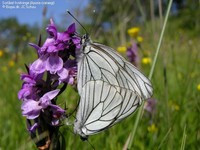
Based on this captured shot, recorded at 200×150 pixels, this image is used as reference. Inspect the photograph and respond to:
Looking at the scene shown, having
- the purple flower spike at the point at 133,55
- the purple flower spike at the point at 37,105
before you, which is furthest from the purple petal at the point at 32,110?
the purple flower spike at the point at 133,55

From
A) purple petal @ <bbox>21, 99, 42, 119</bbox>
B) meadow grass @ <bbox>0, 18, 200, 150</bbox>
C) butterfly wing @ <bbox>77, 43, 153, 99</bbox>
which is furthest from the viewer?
meadow grass @ <bbox>0, 18, 200, 150</bbox>

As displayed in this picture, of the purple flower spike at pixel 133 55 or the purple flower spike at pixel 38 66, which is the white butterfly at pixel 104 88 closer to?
the purple flower spike at pixel 38 66

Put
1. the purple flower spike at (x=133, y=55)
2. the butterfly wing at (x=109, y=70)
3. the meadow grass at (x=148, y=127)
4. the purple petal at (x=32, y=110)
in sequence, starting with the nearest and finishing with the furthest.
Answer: the purple petal at (x=32, y=110) < the butterfly wing at (x=109, y=70) < the meadow grass at (x=148, y=127) < the purple flower spike at (x=133, y=55)

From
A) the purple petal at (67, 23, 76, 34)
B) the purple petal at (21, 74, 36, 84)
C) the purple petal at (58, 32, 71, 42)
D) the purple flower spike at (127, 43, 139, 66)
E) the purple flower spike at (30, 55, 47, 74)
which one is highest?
the purple petal at (67, 23, 76, 34)

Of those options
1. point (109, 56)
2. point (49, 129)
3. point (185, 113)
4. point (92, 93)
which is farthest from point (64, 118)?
point (185, 113)

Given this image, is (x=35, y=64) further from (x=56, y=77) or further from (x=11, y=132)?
(x=11, y=132)

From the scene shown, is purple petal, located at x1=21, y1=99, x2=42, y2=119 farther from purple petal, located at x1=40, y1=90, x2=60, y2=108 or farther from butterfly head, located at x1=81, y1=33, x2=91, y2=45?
butterfly head, located at x1=81, y1=33, x2=91, y2=45

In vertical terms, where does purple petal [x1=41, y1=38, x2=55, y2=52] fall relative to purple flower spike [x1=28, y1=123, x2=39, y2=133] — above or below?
above

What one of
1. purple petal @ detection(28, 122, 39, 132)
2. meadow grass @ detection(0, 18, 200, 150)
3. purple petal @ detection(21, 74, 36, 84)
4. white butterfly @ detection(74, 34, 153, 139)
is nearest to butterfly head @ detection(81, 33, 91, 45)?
white butterfly @ detection(74, 34, 153, 139)
